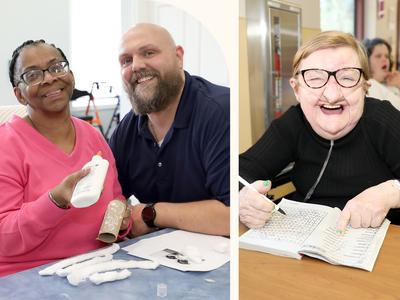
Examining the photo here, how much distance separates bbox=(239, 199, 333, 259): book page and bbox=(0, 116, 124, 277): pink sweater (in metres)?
0.33

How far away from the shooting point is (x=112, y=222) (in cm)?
65

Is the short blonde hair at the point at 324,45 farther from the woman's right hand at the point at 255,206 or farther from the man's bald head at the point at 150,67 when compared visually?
the man's bald head at the point at 150,67

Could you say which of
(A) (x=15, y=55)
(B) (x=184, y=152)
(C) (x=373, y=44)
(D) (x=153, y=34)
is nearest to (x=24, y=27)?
(A) (x=15, y=55)

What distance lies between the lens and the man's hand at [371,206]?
0.91 meters

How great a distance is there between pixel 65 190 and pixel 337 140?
2.02 feet

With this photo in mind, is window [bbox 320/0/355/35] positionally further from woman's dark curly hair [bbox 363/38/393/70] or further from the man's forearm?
the man's forearm

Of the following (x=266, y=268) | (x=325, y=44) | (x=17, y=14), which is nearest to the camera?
(x=17, y=14)

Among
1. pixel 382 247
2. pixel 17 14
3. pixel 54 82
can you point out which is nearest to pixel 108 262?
pixel 54 82

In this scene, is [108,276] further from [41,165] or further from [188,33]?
[188,33]

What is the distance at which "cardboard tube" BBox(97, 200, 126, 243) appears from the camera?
65 cm

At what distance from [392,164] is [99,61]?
69 cm

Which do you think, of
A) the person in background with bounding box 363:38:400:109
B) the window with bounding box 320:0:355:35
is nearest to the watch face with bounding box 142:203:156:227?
the window with bounding box 320:0:355:35

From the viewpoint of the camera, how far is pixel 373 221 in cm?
91

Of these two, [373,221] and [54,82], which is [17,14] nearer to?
[54,82]
